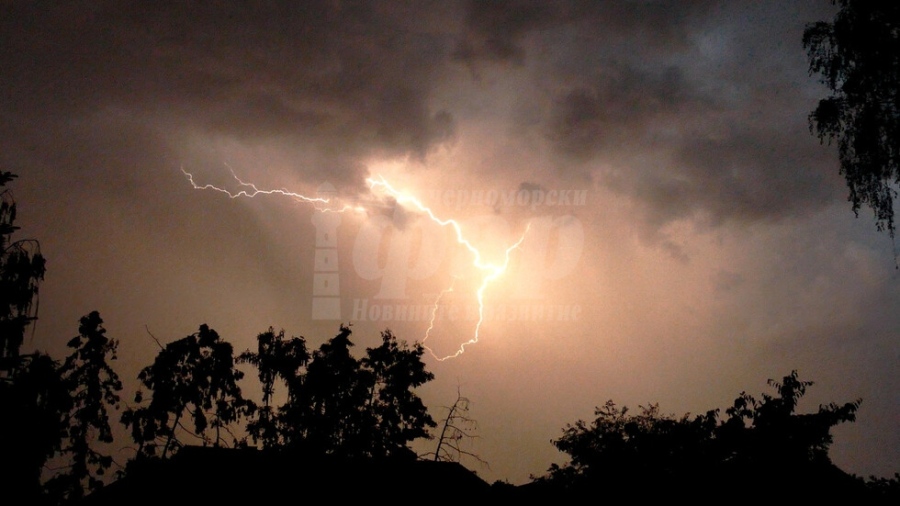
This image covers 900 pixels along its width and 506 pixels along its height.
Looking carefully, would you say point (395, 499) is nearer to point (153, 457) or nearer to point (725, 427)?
point (725, 427)

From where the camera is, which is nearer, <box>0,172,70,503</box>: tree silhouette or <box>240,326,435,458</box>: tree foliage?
<box>0,172,70,503</box>: tree silhouette

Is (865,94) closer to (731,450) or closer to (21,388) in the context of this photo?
(731,450)

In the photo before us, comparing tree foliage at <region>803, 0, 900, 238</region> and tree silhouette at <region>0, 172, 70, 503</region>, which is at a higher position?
tree foliage at <region>803, 0, 900, 238</region>

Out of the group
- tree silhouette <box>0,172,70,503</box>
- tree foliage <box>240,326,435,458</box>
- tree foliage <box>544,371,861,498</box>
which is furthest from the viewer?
tree foliage <box>240,326,435,458</box>

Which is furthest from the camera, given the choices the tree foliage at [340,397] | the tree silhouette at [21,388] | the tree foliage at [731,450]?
the tree foliage at [340,397]

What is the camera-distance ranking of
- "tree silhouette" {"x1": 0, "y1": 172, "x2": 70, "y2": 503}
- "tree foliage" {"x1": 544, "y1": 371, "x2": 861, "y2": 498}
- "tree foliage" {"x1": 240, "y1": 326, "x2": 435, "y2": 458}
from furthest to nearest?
"tree foliage" {"x1": 240, "y1": 326, "x2": 435, "y2": 458}
"tree foliage" {"x1": 544, "y1": 371, "x2": 861, "y2": 498}
"tree silhouette" {"x1": 0, "y1": 172, "x2": 70, "y2": 503}

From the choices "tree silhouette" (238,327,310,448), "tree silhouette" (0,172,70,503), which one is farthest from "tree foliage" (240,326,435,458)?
"tree silhouette" (0,172,70,503)

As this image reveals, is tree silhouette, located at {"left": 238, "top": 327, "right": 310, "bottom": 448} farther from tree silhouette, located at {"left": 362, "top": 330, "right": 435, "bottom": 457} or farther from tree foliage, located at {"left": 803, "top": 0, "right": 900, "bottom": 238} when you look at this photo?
tree foliage, located at {"left": 803, "top": 0, "right": 900, "bottom": 238}

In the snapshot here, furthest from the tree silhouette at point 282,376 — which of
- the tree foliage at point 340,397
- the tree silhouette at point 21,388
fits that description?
the tree silhouette at point 21,388

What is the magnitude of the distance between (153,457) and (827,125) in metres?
27.3

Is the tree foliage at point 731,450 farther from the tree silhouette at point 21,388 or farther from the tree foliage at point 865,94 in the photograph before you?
the tree silhouette at point 21,388

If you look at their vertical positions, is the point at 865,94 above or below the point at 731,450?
above

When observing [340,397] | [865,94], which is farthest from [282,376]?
[865,94]

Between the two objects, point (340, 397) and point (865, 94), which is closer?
point (865, 94)
